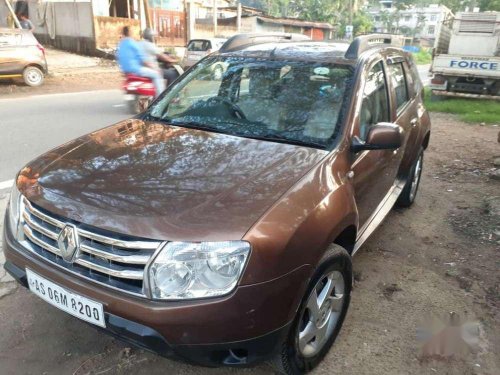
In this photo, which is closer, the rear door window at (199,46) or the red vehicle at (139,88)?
the red vehicle at (139,88)

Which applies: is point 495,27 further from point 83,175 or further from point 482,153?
point 83,175

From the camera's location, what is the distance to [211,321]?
1846mm

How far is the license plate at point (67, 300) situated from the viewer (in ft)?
6.54

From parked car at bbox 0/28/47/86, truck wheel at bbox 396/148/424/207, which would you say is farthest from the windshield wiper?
parked car at bbox 0/28/47/86

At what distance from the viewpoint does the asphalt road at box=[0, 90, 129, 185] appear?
610 centimetres

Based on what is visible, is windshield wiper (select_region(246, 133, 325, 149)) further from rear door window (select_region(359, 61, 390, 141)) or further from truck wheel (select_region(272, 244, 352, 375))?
truck wheel (select_region(272, 244, 352, 375))

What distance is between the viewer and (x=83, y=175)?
92.0 inches

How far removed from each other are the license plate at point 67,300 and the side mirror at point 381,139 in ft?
5.60

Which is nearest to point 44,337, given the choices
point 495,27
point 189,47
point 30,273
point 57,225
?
point 30,273

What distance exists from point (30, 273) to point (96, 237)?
549 millimetres

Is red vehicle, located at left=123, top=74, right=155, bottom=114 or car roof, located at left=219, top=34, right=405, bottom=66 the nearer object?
car roof, located at left=219, top=34, right=405, bottom=66

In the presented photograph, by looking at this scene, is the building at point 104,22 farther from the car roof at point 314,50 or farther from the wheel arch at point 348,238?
the wheel arch at point 348,238

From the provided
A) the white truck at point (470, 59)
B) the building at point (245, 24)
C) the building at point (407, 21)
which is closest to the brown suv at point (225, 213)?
the white truck at point (470, 59)

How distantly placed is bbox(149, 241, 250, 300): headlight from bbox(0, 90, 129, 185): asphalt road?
405 centimetres
